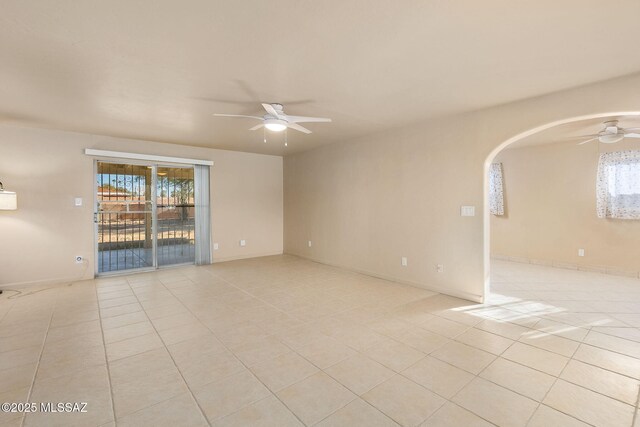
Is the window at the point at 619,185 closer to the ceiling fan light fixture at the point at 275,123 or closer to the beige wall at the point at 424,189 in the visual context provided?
the beige wall at the point at 424,189

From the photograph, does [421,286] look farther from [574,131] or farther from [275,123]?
[574,131]

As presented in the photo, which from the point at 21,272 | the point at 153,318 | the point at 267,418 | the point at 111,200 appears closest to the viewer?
the point at 267,418

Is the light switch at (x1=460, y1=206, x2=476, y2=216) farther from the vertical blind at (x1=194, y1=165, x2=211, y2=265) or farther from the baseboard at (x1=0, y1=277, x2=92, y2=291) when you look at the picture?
the baseboard at (x1=0, y1=277, x2=92, y2=291)

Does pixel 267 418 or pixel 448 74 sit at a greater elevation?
pixel 448 74

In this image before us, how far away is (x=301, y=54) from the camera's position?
2318 millimetres

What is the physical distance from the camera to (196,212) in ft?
19.6

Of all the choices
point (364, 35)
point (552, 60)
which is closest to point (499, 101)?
point (552, 60)

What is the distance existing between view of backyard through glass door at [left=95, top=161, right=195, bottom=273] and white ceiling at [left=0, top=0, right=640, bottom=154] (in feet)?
5.74

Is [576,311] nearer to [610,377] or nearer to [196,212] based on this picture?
[610,377]

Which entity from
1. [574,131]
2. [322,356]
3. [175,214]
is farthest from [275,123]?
[574,131]

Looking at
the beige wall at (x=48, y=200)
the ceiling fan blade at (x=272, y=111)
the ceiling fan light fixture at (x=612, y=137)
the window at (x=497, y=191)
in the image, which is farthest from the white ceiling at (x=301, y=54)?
the window at (x=497, y=191)

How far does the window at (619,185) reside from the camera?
16.0 ft

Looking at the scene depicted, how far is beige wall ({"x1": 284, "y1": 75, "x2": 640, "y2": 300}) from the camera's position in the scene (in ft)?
10.6

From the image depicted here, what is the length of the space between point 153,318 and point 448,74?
13.1 feet
